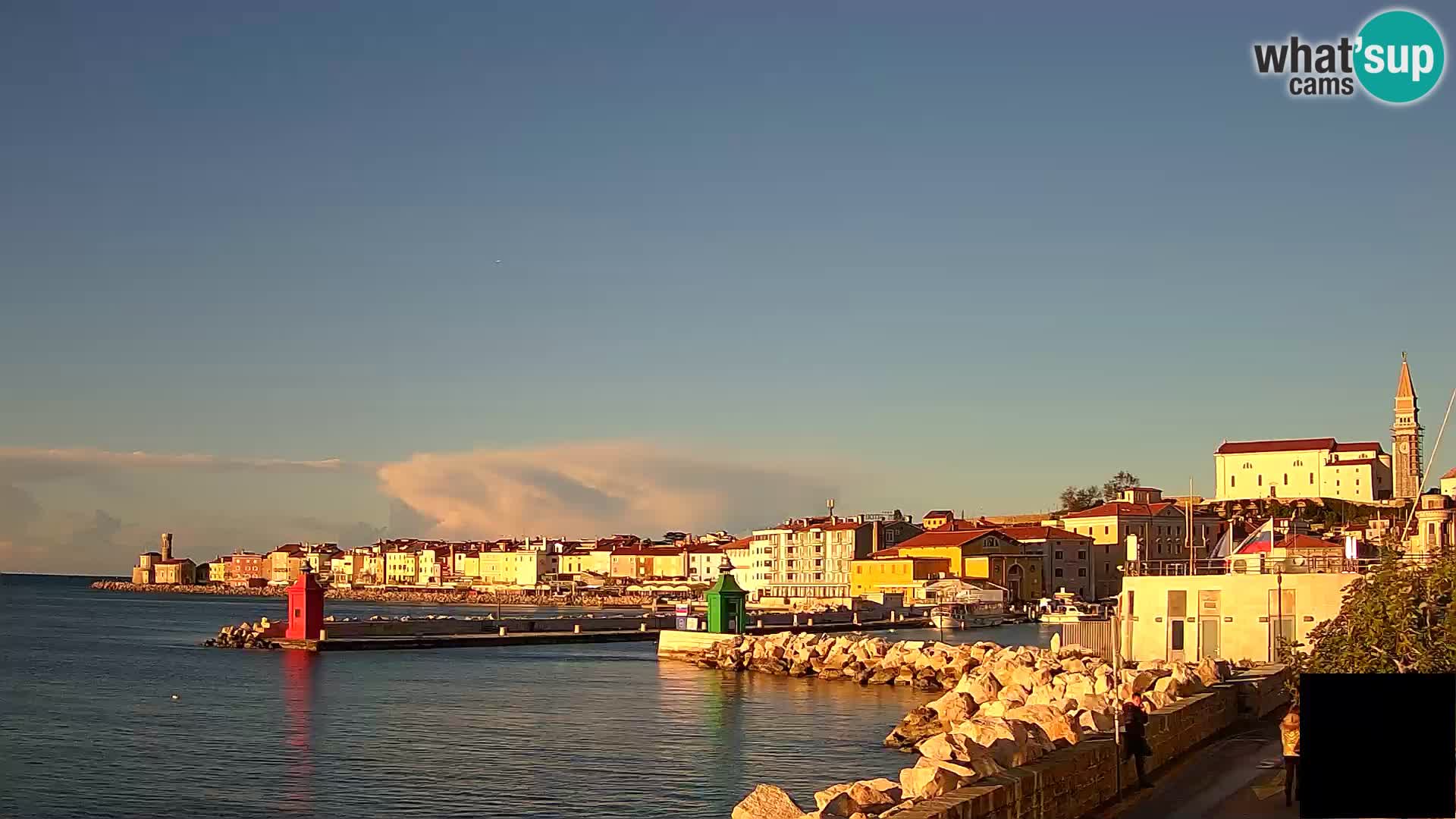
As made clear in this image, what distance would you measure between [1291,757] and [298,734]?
25.6 meters

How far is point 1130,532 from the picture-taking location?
384ft

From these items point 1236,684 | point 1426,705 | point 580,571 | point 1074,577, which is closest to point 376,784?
point 1236,684

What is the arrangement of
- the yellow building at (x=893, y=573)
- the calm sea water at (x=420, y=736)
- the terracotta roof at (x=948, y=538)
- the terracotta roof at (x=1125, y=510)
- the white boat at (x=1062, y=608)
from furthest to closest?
1. the terracotta roof at (x=1125, y=510)
2. the terracotta roof at (x=948, y=538)
3. the yellow building at (x=893, y=573)
4. the white boat at (x=1062, y=608)
5. the calm sea water at (x=420, y=736)

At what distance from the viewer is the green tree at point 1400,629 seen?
1245 centimetres

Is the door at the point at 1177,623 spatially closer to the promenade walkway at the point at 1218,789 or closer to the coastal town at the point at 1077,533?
the promenade walkway at the point at 1218,789

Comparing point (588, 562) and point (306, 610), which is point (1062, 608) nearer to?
point (306, 610)

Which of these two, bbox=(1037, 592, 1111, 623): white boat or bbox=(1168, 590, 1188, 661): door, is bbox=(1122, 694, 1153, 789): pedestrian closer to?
bbox=(1168, 590, 1188, 661): door

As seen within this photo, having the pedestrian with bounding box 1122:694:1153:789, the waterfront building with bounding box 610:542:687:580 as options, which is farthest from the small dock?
the waterfront building with bounding box 610:542:687:580

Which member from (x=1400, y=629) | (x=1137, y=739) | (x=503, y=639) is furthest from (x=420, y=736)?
(x=503, y=639)

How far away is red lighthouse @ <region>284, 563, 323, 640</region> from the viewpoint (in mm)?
66375

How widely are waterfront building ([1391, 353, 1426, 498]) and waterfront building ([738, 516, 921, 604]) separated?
4330 centimetres

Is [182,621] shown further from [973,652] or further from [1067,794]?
[1067,794]

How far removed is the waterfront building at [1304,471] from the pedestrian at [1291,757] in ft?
422

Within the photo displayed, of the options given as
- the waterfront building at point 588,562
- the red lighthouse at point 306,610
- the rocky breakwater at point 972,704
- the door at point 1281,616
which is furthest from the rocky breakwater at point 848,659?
the waterfront building at point 588,562
